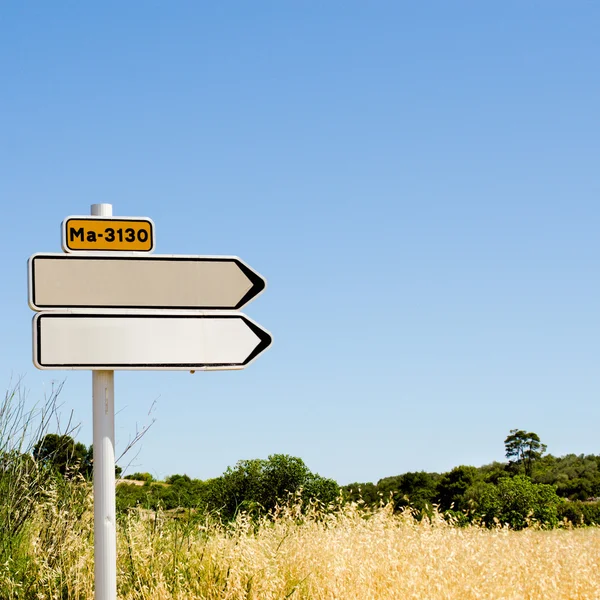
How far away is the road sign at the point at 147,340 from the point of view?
3498 mm

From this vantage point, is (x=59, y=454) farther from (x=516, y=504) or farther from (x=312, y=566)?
(x=516, y=504)

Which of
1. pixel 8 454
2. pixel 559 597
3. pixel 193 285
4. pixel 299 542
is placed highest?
pixel 193 285

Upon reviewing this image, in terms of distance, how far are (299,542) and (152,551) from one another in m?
1.24

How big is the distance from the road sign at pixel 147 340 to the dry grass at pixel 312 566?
2.37m

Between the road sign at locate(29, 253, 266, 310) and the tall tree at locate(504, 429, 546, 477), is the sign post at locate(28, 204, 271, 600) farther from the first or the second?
the tall tree at locate(504, 429, 546, 477)

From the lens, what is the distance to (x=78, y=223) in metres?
3.64

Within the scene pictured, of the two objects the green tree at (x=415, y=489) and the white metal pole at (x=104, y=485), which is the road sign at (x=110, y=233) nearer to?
the white metal pole at (x=104, y=485)

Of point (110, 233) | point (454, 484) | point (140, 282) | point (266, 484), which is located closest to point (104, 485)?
point (140, 282)

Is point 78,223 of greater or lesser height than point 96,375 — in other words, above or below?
above

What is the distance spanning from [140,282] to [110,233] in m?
0.29

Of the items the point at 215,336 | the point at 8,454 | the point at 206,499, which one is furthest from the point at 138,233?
the point at 206,499

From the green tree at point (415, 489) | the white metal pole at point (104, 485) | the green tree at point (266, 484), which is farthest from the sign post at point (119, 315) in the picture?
the green tree at point (415, 489)

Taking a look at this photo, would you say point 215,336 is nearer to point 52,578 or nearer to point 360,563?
point 360,563

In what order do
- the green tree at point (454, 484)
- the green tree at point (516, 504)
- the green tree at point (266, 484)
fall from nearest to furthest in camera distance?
1. the green tree at point (266, 484)
2. the green tree at point (516, 504)
3. the green tree at point (454, 484)
